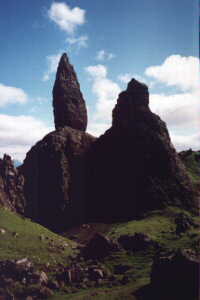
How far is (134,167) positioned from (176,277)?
93063mm

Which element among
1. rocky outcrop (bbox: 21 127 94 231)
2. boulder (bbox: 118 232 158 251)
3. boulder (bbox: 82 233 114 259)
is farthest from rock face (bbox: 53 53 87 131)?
boulder (bbox: 82 233 114 259)

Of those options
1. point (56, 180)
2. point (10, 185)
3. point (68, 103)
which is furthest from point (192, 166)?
point (10, 185)

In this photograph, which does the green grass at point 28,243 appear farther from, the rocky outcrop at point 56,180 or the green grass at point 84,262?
the rocky outcrop at point 56,180

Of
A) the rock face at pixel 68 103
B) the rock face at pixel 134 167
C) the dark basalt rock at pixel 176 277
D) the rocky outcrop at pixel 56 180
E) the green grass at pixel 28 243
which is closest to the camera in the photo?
the dark basalt rock at pixel 176 277

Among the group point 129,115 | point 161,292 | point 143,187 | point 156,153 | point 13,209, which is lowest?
point 161,292

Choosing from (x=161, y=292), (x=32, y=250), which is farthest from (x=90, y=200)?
(x=161, y=292)

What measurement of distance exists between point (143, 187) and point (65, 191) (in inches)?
1243

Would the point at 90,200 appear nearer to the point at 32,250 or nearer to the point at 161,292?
the point at 32,250

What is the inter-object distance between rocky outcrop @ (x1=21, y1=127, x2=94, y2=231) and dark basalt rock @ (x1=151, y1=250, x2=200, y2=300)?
8807 centimetres

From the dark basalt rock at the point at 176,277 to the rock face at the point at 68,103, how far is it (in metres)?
123

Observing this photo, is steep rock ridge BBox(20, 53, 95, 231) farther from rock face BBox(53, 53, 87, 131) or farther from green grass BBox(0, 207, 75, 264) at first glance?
green grass BBox(0, 207, 75, 264)

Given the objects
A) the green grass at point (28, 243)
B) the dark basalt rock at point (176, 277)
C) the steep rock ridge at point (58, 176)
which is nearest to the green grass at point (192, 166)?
the steep rock ridge at point (58, 176)

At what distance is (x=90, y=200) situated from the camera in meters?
141

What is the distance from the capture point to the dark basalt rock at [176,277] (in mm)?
41312
